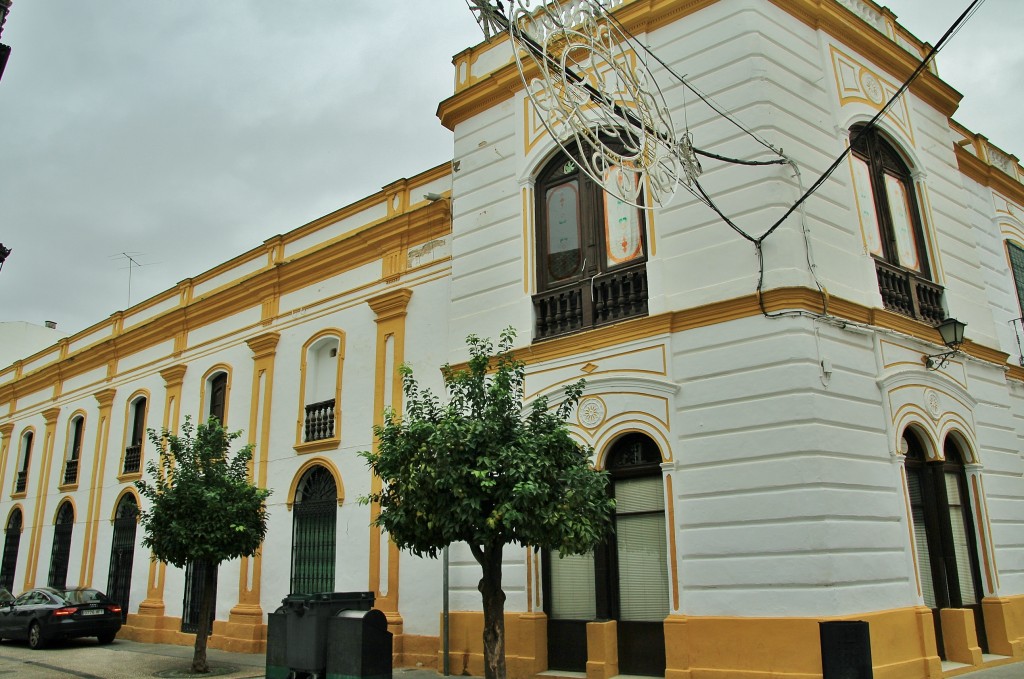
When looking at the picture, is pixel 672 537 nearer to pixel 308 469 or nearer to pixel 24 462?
pixel 308 469

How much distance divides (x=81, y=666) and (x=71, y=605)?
3517 mm

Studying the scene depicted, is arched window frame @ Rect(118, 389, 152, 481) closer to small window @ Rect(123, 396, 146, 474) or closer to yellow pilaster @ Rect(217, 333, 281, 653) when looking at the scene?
small window @ Rect(123, 396, 146, 474)

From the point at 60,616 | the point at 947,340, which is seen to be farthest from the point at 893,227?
the point at 60,616

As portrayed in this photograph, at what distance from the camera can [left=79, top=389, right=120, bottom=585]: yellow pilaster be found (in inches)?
824

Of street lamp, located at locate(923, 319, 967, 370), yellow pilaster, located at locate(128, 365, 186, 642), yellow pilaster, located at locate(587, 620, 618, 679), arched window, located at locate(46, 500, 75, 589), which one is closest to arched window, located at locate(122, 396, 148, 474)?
yellow pilaster, located at locate(128, 365, 186, 642)

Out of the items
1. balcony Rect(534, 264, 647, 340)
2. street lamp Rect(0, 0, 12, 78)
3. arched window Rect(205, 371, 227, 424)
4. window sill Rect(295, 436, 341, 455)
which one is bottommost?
window sill Rect(295, 436, 341, 455)

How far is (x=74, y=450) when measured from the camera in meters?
23.6

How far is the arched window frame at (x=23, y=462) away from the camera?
83.4ft

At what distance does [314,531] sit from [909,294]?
10293mm

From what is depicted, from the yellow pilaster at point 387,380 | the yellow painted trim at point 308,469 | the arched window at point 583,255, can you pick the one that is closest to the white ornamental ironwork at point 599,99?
the arched window at point 583,255

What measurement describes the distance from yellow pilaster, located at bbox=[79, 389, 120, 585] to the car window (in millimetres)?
3242

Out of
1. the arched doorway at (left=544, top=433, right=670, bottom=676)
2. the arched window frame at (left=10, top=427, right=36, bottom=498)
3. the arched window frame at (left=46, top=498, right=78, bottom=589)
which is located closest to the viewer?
the arched doorway at (left=544, top=433, right=670, bottom=676)

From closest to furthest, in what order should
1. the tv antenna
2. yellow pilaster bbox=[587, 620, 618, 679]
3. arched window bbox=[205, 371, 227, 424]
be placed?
1. the tv antenna
2. yellow pilaster bbox=[587, 620, 618, 679]
3. arched window bbox=[205, 371, 227, 424]

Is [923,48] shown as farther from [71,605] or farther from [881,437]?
[71,605]
